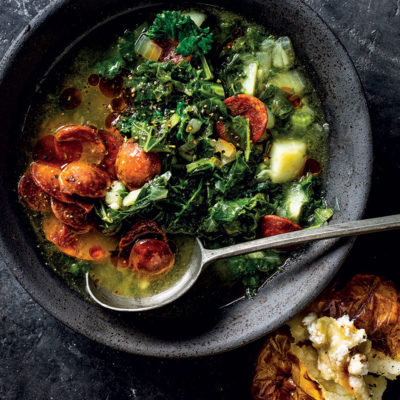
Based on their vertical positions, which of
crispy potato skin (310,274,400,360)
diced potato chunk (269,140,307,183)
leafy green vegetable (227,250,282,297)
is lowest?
crispy potato skin (310,274,400,360)

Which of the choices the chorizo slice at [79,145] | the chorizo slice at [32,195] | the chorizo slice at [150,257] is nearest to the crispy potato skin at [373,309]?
the chorizo slice at [150,257]

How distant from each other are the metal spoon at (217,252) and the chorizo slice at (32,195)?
1.61ft

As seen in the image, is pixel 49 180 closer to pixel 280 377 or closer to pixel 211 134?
pixel 211 134

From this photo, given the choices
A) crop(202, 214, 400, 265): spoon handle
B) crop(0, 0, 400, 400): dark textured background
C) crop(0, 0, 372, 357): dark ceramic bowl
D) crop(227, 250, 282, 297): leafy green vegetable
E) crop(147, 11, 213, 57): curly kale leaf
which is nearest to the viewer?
crop(202, 214, 400, 265): spoon handle

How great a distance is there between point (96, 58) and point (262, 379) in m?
2.21

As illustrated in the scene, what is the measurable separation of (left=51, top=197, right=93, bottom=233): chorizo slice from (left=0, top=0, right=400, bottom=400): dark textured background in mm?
684

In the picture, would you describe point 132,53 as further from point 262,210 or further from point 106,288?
point 106,288

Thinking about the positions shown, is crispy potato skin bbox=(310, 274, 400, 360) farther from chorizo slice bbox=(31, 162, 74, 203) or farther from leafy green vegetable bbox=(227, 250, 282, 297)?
chorizo slice bbox=(31, 162, 74, 203)

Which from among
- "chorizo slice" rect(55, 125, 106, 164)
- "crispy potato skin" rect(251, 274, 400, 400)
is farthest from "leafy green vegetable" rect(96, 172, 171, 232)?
"crispy potato skin" rect(251, 274, 400, 400)

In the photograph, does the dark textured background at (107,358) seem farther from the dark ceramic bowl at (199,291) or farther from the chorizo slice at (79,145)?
the chorizo slice at (79,145)

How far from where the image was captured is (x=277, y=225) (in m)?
2.61

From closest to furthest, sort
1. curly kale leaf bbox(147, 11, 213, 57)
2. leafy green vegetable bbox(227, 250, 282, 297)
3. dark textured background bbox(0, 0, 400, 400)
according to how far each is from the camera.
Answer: curly kale leaf bbox(147, 11, 213, 57) → leafy green vegetable bbox(227, 250, 282, 297) → dark textured background bbox(0, 0, 400, 400)

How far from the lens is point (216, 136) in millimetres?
2664

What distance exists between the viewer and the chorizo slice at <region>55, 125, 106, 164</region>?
104 inches
